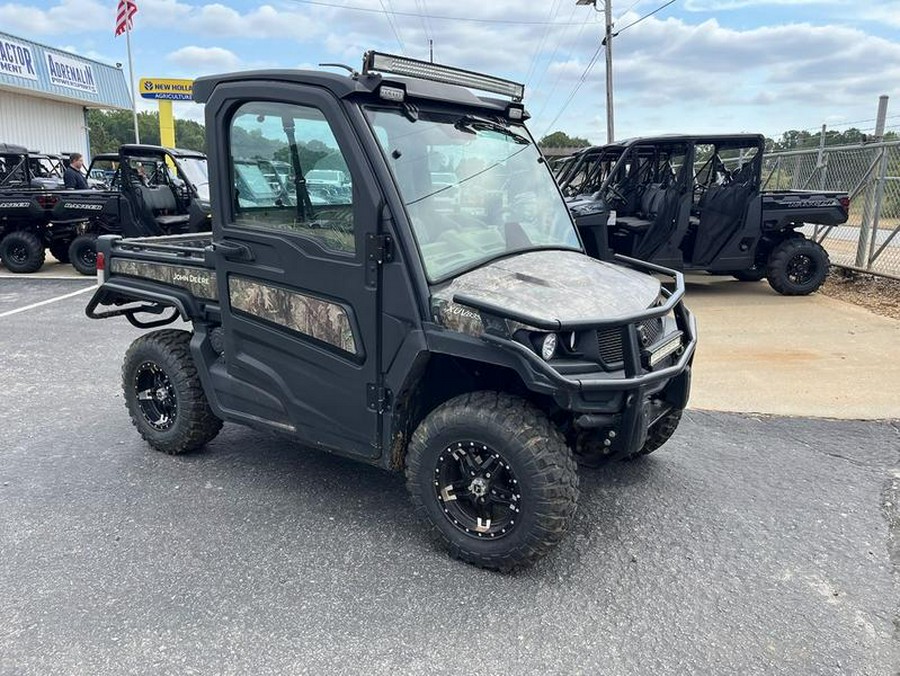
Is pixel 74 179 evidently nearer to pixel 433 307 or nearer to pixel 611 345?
pixel 433 307

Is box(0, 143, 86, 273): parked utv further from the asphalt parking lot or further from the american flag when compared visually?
the american flag

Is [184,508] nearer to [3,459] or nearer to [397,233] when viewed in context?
[3,459]

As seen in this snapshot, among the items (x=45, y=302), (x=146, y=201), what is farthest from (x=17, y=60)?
(x=45, y=302)

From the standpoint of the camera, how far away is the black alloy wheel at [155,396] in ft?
14.3

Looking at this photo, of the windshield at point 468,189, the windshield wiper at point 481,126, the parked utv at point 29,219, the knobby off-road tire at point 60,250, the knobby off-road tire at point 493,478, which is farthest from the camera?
the knobby off-road tire at point 60,250

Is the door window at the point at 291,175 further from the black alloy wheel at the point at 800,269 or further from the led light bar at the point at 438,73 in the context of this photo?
the black alloy wheel at the point at 800,269

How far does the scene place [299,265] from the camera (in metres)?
3.31

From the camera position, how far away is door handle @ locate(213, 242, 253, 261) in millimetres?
3512

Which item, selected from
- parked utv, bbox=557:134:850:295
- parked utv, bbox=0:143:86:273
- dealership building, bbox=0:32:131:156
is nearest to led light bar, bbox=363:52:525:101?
parked utv, bbox=557:134:850:295

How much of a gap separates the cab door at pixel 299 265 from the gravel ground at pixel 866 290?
290 inches

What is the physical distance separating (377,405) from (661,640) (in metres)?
1.53

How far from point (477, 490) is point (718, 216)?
295 inches

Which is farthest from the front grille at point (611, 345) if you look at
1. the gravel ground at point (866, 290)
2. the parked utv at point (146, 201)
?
the parked utv at point (146, 201)

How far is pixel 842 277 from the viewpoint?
1049 centimetres
